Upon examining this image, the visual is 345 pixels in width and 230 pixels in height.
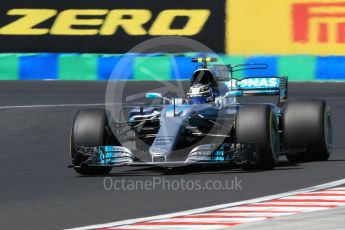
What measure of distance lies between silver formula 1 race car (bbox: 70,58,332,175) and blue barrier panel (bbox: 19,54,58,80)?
37.5 feet

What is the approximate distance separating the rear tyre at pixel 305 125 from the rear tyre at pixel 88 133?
195 cm

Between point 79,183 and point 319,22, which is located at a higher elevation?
point 319,22

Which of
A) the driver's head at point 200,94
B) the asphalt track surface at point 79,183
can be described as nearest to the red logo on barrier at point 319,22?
the asphalt track surface at point 79,183

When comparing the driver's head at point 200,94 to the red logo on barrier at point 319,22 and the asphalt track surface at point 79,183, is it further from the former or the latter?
the red logo on barrier at point 319,22

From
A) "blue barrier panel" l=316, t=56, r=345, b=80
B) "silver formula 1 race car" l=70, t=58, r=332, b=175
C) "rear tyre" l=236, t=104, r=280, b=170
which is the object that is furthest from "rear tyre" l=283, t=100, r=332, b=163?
"blue barrier panel" l=316, t=56, r=345, b=80

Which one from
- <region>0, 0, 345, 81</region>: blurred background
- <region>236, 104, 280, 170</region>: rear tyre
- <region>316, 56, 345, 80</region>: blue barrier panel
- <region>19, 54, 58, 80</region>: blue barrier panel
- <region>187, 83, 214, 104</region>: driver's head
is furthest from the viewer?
<region>19, 54, 58, 80</region>: blue barrier panel

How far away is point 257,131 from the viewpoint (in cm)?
1181

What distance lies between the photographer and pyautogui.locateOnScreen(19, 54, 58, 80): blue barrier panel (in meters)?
24.4

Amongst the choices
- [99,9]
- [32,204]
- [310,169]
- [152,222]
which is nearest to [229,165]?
[310,169]

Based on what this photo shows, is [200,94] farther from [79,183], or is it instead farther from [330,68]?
[330,68]

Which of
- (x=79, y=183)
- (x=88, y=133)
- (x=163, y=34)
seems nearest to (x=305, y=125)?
(x=88, y=133)

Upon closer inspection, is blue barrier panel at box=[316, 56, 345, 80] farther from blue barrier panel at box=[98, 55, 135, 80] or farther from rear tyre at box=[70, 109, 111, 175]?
rear tyre at box=[70, 109, 111, 175]

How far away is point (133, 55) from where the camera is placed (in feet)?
79.2

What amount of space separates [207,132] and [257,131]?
2.17 ft
